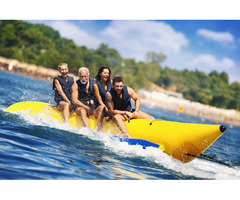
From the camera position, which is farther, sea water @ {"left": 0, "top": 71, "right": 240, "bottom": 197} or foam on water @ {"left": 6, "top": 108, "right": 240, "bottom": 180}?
foam on water @ {"left": 6, "top": 108, "right": 240, "bottom": 180}

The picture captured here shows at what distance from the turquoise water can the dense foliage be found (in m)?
3.97

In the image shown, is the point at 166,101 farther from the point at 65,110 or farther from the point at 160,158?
the point at 160,158

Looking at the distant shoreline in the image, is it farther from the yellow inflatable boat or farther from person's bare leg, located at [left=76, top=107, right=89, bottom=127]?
the yellow inflatable boat

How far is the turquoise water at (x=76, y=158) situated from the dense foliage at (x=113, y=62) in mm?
3968

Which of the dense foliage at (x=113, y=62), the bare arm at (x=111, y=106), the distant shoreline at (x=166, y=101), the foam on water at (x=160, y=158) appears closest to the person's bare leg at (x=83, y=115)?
the foam on water at (x=160, y=158)

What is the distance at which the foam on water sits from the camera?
352cm

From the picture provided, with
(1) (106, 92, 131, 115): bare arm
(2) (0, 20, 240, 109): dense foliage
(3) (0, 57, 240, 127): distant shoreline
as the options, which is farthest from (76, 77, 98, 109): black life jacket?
(3) (0, 57, 240, 127): distant shoreline

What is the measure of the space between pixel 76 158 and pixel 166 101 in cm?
2544

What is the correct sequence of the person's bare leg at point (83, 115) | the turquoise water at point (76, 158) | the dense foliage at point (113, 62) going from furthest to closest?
1. the dense foliage at point (113, 62)
2. the person's bare leg at point (83, 115)
3. the turquoise water at point (76, 158)

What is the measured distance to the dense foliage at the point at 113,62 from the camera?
32.9ft

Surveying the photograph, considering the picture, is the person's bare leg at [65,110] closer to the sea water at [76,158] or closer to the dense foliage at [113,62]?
the sea water at [76,158]

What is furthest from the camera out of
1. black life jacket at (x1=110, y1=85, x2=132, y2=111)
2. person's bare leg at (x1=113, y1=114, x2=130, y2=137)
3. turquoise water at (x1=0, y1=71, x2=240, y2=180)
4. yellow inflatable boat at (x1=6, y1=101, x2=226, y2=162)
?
black life jacket at (x1=110, y1=85, x2=132, y2=111)
